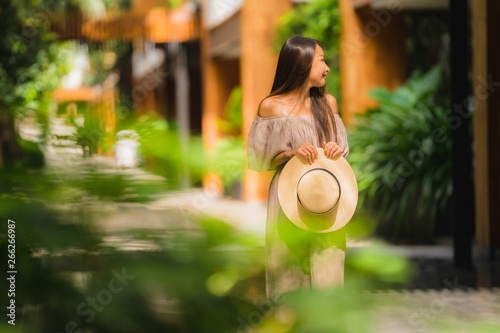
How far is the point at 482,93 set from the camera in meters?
8.73

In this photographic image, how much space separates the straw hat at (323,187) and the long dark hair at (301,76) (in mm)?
203

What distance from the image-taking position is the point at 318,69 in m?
3.09

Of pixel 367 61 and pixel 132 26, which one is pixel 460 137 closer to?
pixel 367 61

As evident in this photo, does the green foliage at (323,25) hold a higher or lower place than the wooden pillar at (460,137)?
higher

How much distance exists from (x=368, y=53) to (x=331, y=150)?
8827 mm

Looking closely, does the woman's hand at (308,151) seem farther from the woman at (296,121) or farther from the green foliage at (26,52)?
the green foliage at (26,52)

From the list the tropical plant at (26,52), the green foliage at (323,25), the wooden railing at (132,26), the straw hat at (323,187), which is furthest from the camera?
the wooden railing at (132,26)

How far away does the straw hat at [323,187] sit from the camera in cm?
297

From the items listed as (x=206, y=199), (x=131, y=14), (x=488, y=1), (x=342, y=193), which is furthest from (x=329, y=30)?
(x=206, y=199)

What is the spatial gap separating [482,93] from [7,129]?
806 cm

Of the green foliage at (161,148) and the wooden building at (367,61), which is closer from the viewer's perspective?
the green foliage at (161,148)

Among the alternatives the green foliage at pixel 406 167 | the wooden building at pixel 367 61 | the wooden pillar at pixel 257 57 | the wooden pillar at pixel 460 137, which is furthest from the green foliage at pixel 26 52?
the wooden pillar at pixel 460 137

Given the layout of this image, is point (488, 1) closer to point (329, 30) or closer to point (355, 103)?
point (355, 103)

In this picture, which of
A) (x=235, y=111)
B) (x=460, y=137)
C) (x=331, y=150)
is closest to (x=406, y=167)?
(x=460, y=137)
